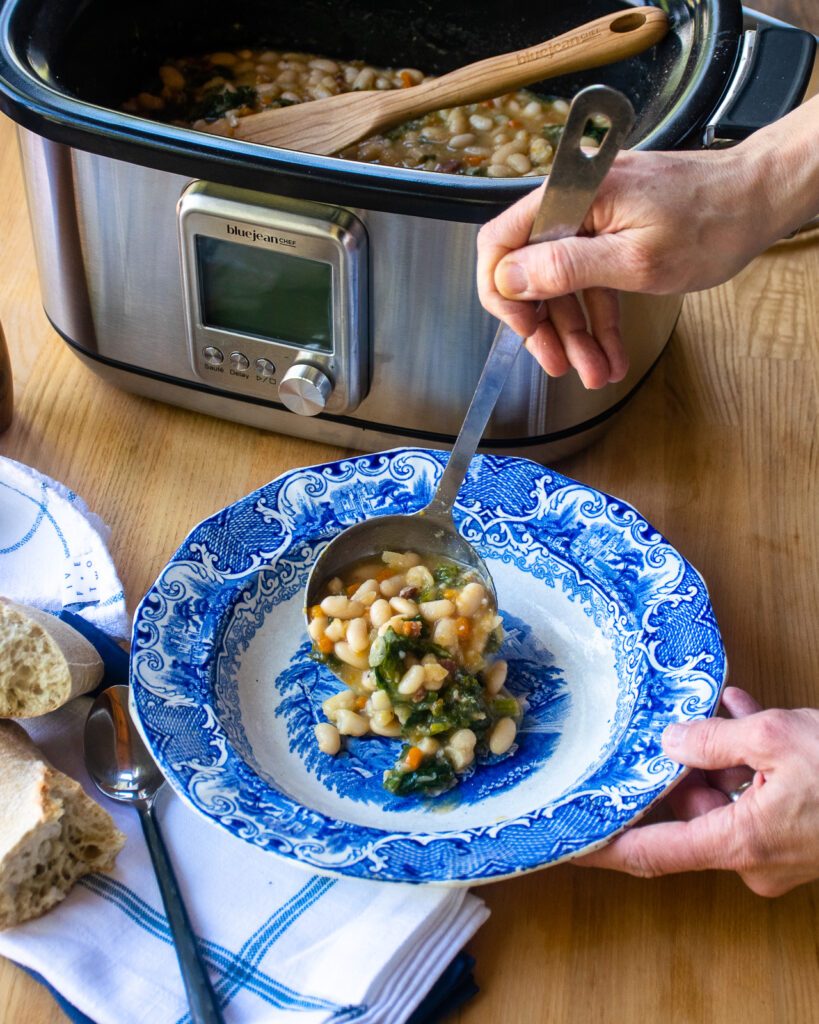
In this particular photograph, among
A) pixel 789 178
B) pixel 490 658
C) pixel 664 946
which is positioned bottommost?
pixel 664 946

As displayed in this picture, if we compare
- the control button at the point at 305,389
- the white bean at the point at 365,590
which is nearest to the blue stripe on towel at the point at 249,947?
the white bean at the point at 365,590

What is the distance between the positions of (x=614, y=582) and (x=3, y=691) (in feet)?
2.16

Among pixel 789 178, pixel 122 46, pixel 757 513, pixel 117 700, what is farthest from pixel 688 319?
pixel 117 700

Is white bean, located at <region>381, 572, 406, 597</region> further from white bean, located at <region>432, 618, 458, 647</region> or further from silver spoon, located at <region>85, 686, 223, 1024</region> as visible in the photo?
silver spoon, located at <region>85, 686, 223, 1024</region>

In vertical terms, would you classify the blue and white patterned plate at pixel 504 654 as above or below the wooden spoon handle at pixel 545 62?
below

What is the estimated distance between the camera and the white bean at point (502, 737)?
1155 mm

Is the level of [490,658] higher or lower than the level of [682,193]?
lower

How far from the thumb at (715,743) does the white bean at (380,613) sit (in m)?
0.32

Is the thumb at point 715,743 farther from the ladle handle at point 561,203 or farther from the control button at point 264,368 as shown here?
the control button at point 264,368

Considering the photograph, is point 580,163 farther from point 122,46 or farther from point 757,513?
point 122,46

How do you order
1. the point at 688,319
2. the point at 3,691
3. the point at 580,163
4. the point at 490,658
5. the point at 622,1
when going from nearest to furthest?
the point at 580,163, the point at 3,691, the point at 490,658, the point at 622,1, the point at 688,319

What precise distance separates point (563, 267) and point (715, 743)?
1.50 ft

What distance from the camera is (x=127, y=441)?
157cm

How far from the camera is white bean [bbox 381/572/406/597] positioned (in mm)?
1277
